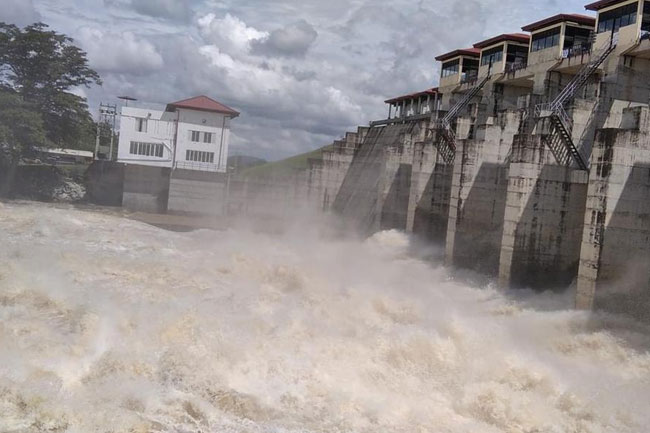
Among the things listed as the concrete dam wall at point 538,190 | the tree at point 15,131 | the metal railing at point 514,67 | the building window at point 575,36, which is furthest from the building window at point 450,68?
the tree at point 15,131

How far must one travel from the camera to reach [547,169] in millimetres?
18172

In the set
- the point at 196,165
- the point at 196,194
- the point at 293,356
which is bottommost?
the point at 293,356

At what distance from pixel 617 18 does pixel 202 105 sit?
32.6 meters

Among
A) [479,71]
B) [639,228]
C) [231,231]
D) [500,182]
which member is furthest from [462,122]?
[231,231]

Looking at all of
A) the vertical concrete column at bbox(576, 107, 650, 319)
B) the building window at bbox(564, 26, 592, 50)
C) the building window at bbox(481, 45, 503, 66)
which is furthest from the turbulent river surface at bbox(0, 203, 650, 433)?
the building window at bbox(481, 45, 503, 66)

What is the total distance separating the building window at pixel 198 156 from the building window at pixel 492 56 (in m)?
23.1

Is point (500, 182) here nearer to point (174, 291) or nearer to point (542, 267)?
point (542, 267)

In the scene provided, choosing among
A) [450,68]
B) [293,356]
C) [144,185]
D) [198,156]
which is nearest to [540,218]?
[293,356]

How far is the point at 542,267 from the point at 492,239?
12.8 ft

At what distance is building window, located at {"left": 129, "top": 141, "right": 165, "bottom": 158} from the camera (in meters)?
47.9

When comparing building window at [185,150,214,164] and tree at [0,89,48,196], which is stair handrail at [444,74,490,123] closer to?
building window at [185,150,214,164]

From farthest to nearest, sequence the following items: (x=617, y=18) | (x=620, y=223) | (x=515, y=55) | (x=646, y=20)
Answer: (x=515, y=55) → (x=617, y=18) → (x=646, y=20) → (x=620, y=223)

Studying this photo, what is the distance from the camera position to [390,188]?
2998 centimetres

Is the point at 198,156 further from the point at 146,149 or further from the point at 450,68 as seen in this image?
the point at 450,68
